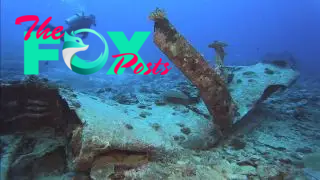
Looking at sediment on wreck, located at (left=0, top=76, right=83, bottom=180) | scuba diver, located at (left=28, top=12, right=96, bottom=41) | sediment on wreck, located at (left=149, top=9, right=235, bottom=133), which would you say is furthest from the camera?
scuba diver, located at (left=28, top=12, right=96, bottom=41)

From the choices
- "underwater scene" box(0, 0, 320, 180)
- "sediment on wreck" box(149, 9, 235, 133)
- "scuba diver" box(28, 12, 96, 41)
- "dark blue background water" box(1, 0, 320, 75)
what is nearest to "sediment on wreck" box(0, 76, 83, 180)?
"underwater scene" box(0, 0, 320, 180)

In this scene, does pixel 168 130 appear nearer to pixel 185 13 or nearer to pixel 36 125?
pixel 36 125

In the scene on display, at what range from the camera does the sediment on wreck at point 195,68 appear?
4453 mm

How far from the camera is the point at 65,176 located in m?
4.04

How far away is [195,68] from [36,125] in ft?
8.86

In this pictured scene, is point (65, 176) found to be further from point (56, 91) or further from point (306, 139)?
point (306, 139)

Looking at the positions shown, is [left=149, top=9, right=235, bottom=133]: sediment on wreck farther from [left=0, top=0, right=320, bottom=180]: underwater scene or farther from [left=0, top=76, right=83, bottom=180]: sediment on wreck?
[left=0, top=76, right=83, bottom=180]: sediment on wreck

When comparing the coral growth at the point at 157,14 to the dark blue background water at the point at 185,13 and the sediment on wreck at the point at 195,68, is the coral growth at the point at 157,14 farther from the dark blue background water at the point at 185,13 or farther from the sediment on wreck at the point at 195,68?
the dark blue background water at the point at 185,13

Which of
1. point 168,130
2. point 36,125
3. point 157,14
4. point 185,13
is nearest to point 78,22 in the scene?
point 36,125

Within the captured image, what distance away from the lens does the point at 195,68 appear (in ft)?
15.8

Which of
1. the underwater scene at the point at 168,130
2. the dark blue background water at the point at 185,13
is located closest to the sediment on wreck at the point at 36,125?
the underwater scene at the point at 168,130

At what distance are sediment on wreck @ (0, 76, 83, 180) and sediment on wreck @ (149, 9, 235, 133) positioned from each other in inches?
66.1

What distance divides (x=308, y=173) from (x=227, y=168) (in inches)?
48.2

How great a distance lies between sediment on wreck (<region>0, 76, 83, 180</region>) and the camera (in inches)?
165
